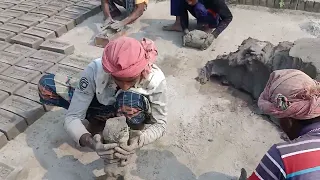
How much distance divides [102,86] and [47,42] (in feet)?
7.51

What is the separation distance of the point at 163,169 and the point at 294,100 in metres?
1.48

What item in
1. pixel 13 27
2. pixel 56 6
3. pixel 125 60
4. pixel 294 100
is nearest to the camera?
pixel 294 100

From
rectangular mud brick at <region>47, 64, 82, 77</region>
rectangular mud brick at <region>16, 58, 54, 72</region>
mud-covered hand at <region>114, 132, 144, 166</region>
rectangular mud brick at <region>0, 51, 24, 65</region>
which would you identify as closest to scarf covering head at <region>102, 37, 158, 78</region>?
mud-covered hand at <region>114, 132, 144, 166</region>

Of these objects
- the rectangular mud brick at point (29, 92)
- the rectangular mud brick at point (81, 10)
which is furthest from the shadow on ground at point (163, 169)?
the rectangular mud brick at point (81, 10)

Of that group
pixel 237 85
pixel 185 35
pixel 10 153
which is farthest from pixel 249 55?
pixel 10 153

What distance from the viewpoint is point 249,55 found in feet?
12.3

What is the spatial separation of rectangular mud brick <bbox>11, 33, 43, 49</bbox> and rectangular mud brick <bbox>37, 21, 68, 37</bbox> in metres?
0.30

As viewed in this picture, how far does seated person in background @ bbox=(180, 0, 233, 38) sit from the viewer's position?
15.1 ft

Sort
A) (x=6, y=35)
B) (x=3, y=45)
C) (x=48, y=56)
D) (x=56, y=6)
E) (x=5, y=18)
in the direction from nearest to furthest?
(x=48, y=56) → (x=3, y=45) → (x=6, y=35) → (x=5, y=18) → (x=56, y=6)

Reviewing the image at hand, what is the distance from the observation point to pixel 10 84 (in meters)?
3.93

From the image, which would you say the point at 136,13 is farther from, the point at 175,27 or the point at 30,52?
the point at 30,52

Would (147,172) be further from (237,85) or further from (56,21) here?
(56,21)

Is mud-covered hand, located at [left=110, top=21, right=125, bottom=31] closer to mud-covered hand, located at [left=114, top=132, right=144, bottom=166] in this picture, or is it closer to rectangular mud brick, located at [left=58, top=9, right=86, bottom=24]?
rectangular mud brick, located at [left=58, top=9, right=86, bottom=24]

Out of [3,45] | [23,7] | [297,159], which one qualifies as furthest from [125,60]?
[23,7]
